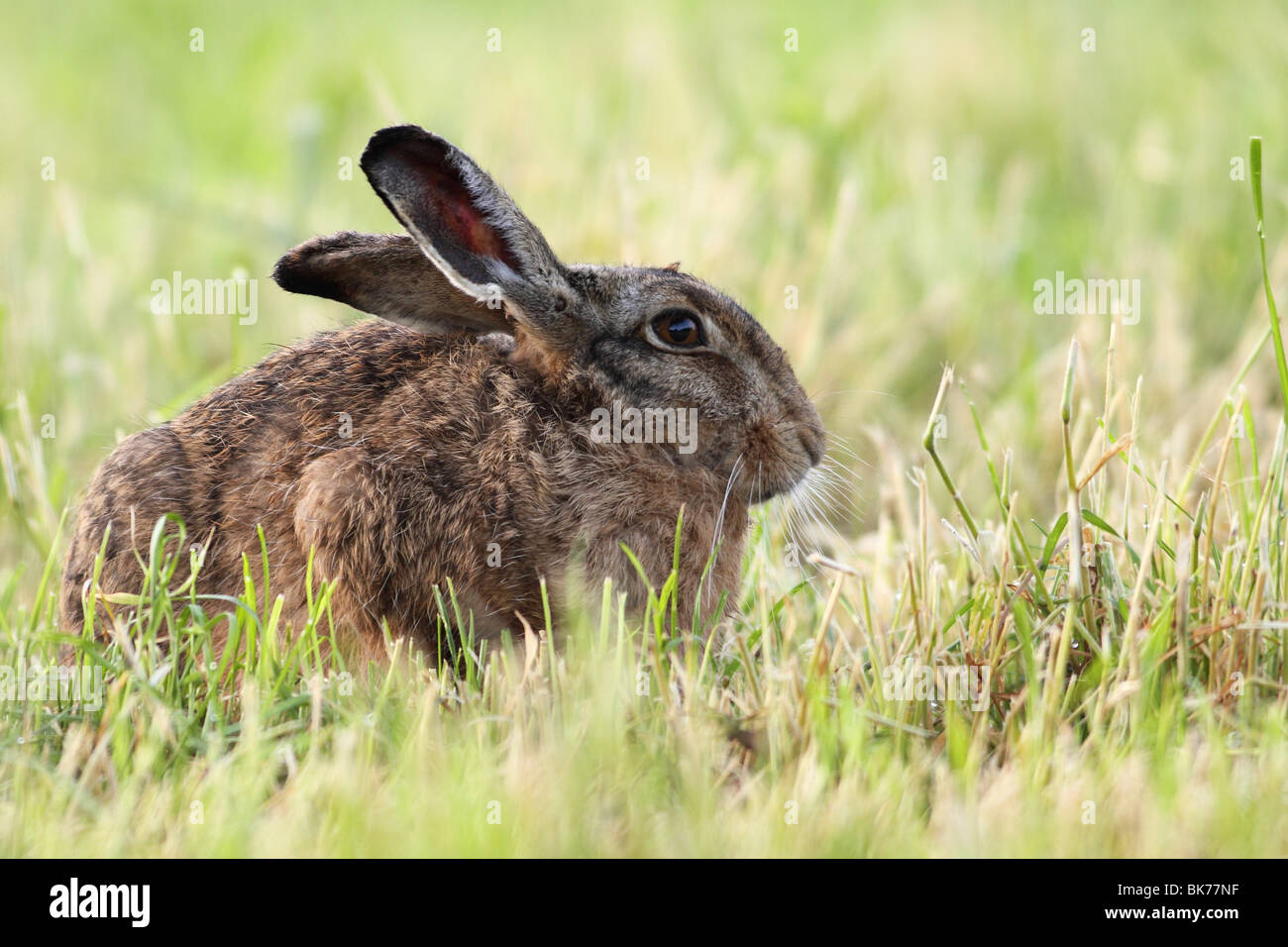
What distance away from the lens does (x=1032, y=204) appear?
8742mm

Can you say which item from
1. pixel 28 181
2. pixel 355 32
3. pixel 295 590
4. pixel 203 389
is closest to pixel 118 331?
pixel 203 389

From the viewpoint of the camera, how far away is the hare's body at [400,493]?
4250mm

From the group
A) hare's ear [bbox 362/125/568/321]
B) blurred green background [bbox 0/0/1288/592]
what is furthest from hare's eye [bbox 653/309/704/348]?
blurred green background [bbox 0/0/1288/592]

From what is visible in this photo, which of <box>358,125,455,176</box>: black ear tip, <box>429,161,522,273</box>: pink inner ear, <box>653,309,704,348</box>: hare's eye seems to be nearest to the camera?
<box>358,125,455,176</box>: black ear tip

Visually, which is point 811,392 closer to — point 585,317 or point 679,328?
point 679,328

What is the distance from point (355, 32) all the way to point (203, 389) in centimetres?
759

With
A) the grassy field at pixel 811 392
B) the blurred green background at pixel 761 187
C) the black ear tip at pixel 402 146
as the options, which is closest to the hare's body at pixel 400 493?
the grassy field at pixel 811 392

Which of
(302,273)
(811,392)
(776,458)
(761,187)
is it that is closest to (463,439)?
(302,273)

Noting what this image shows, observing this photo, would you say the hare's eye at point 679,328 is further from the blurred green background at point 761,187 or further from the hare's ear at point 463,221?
the blurred green background at point 761,187

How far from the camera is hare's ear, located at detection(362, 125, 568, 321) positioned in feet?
13.9

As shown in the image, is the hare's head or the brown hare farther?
the hare's head

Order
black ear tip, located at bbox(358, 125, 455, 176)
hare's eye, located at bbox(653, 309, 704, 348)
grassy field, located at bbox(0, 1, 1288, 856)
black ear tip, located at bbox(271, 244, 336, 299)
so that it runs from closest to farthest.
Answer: grassy field, located at bbox(0, 1, 1288, 856), black ear tip, located at bbox(358, 125, 455, 176), black ear tip, located at bbox(271, 244, 336, 299), hare's eye, located at bbox(653, 309, 704, 348)

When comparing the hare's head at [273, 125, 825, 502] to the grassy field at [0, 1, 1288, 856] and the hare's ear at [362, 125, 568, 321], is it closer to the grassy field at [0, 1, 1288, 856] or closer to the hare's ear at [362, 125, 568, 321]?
the hare's ear at [362, 125, 568, 321]

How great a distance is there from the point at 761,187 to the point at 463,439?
430 centimetres
